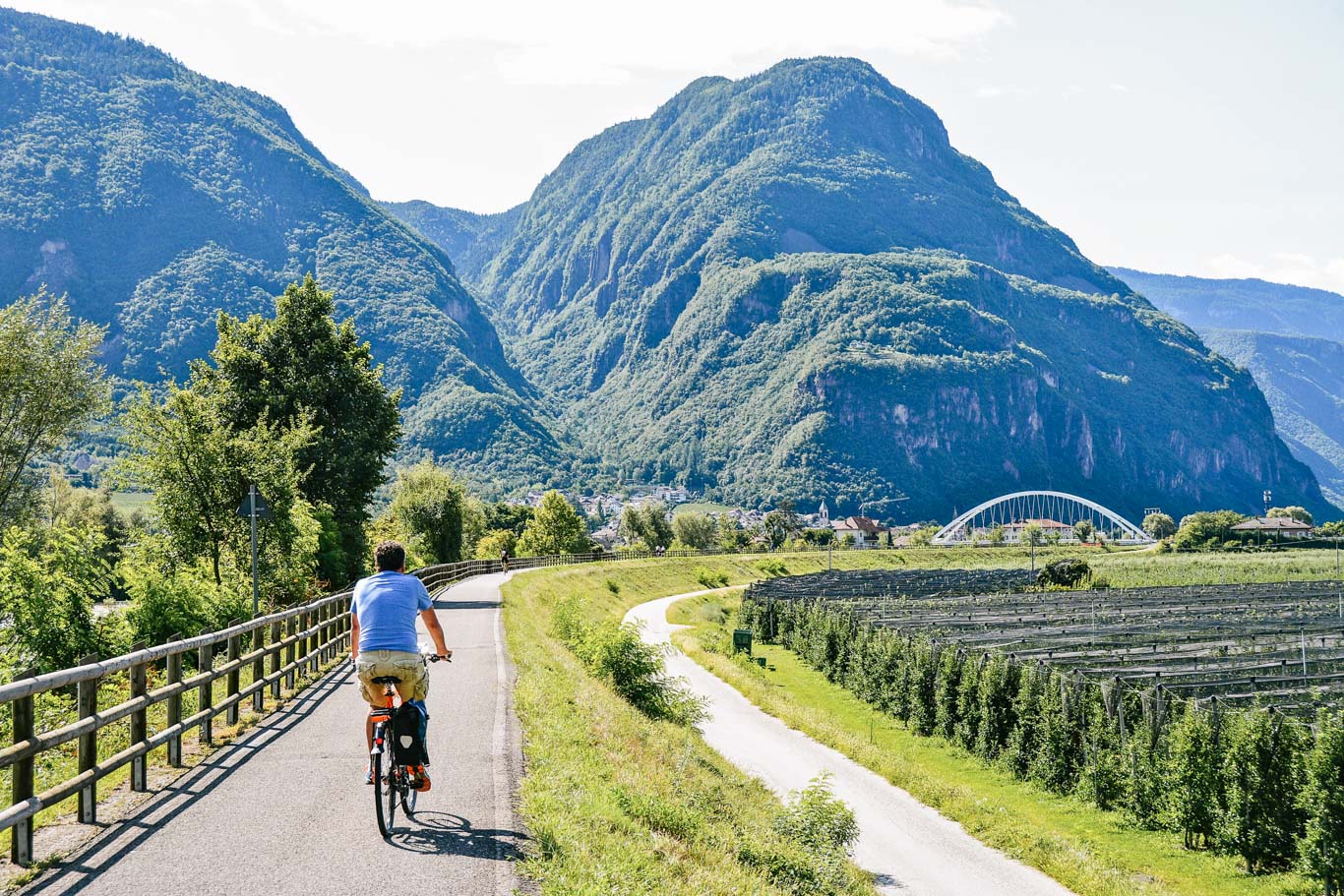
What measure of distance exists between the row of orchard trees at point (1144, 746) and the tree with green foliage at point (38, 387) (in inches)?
1331

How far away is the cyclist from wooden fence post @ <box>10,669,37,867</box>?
8.03 ft

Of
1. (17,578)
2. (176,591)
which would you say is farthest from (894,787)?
(17,578)

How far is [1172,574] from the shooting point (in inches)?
3890

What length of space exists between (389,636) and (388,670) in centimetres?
29

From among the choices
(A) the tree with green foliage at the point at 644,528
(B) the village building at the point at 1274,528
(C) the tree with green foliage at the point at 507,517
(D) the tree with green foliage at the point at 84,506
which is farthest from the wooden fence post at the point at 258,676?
(B) the village building at the point at 1274,528

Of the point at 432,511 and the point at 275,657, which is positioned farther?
the point at 432,511

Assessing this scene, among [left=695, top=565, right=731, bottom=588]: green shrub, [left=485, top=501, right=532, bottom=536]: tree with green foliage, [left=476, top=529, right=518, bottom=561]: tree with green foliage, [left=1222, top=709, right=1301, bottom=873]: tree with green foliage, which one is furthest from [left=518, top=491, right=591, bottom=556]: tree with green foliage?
[left=1222, top=709, right=1301, bottom=873]: tree with green foliage

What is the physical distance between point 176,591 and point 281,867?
16237mm

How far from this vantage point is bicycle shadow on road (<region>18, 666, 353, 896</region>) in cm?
778

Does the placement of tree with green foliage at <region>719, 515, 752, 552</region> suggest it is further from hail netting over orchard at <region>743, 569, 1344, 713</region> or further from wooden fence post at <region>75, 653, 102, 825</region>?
wooden fence post at <region>75, 653, 102, 825</region>

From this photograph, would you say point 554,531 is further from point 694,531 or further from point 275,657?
point 275,657

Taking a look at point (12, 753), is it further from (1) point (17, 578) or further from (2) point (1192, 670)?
(2) point (1192, 670)

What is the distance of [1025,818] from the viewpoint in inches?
917

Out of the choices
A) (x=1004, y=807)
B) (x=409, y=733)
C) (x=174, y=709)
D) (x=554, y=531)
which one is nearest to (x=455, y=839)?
(x=409, y=733)
